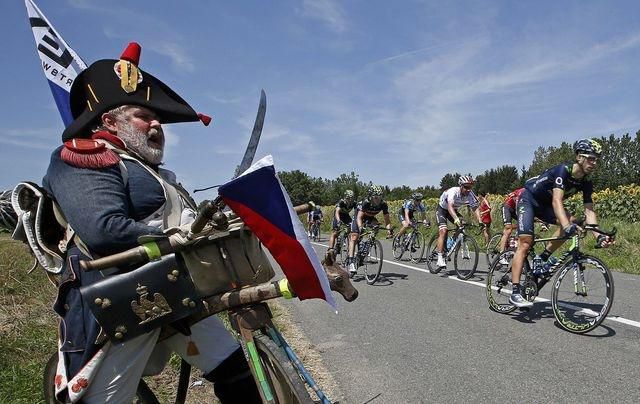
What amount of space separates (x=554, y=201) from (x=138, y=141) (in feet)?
16.4

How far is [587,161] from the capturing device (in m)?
5.39

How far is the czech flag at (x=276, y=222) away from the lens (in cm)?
160

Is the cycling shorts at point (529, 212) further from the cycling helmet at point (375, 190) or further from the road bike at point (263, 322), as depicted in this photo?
the road bike at point (263, 322)

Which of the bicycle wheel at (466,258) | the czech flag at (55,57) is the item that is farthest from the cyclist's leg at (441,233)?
the czech flag at (55,57)

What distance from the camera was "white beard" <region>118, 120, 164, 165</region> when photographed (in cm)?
212

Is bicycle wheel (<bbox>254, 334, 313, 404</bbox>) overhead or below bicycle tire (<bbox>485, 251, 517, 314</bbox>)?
overhead

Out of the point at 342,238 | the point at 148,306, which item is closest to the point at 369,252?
the point at 342,238

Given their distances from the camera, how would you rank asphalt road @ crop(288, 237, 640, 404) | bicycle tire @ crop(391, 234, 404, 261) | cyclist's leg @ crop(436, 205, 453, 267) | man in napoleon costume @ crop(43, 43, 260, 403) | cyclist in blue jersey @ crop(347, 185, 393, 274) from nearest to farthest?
man in napoleon costume @ crop(43, 43, 260, 403) < asphalt road @ crop(288, 237, 640, 404) < cyclist's leg @ crop(436, 205, 453, 267) < cyclist in blue jersey @ crop(347, 185, 393, 274) < bicycle tire @ crop(391, 234, 404, 261)

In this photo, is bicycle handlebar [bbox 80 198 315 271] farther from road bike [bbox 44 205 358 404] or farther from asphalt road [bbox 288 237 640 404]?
asphalt road [bbox 288 237 640 404]

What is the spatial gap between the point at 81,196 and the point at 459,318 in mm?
5258

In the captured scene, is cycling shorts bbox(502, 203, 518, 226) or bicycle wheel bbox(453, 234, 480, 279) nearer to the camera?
bicycle wheel bbox(453, 234, 480, 279)

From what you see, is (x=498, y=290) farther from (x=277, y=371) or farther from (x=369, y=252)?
(x=277, y=371)

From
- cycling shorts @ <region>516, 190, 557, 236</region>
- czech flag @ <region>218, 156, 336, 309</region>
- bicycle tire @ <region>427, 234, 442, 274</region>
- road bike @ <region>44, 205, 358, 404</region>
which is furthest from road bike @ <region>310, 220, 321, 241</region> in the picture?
czech flag @ <region>218, 156, 336, 309</region>

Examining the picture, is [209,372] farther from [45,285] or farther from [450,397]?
[45,285]
